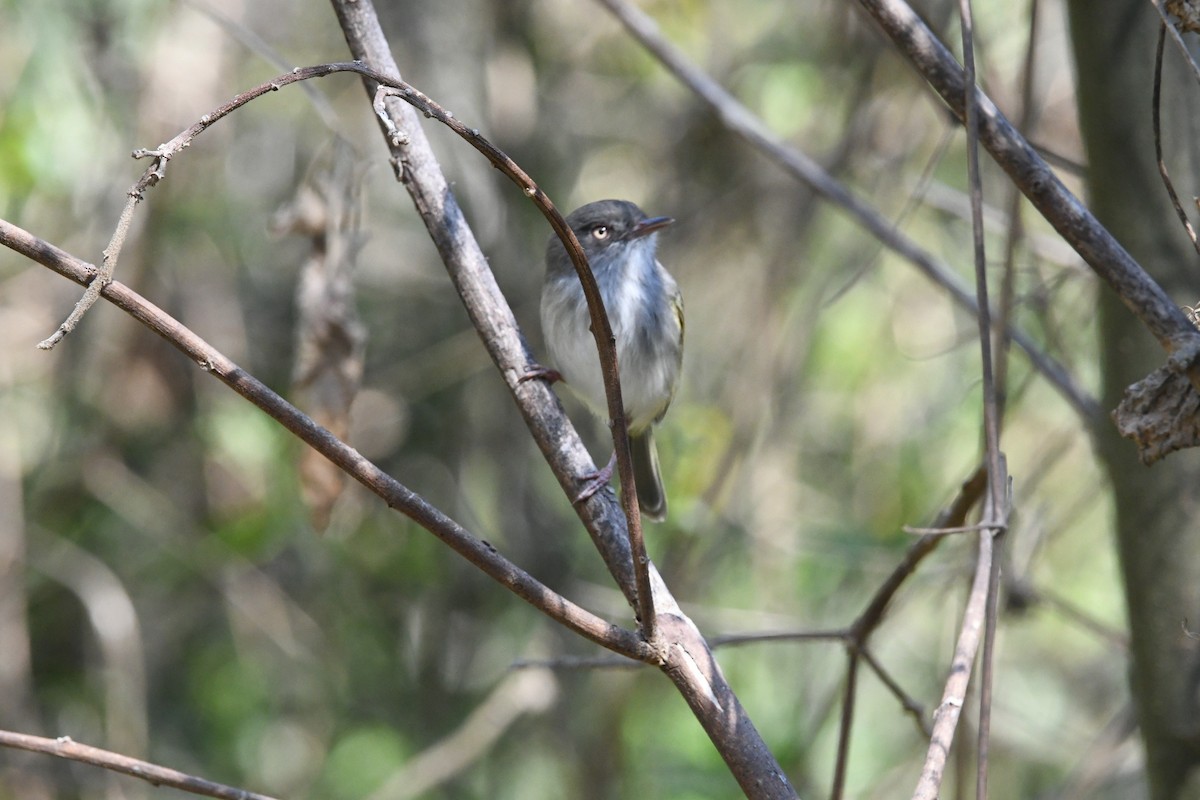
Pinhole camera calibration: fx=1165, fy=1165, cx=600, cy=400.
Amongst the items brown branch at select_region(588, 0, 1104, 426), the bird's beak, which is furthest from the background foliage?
brown branch at select_region(588, 0, 1104, 426)

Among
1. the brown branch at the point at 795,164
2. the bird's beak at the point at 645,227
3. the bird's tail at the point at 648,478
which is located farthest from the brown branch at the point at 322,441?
the bird's tail at the point at 648,478

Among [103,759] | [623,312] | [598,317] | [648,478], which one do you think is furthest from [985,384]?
[648,478]

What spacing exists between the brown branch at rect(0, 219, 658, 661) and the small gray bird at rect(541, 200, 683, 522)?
7.12 feet

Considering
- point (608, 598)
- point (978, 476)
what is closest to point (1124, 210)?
point (978, 476)

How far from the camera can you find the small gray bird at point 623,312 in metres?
3.71

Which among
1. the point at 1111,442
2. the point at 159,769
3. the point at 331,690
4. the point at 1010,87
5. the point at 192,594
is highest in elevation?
the point at 1010,87

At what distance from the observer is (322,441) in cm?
139

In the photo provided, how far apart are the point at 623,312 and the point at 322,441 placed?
2.44m

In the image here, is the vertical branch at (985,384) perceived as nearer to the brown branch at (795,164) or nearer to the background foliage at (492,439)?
the brown branch at (795,164)

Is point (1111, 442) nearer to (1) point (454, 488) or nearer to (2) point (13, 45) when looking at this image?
(1) point (454, 488)

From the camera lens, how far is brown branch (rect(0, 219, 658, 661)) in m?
1.31

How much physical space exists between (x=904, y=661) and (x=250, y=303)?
3.60 m

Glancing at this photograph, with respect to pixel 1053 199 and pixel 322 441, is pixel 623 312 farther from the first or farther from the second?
pixel 322 441

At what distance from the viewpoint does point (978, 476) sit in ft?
6.44
